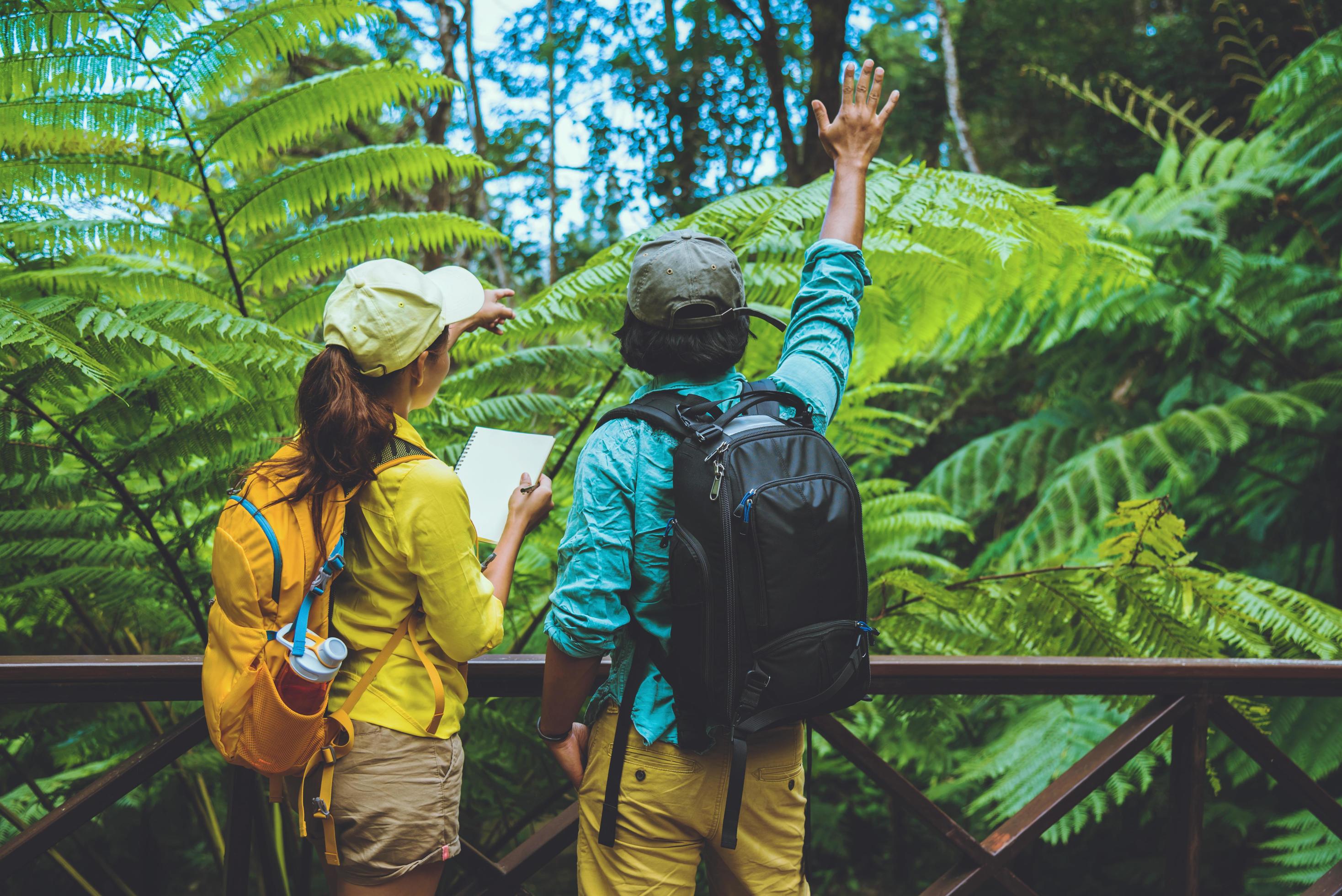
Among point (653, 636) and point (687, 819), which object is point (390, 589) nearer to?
point (653, 636)

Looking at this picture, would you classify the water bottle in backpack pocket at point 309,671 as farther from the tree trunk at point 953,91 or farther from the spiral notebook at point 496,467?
the tree trunk at point 953,91

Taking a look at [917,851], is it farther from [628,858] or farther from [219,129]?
[219,129]

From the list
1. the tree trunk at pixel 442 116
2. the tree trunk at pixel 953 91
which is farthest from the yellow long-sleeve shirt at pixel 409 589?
the tree trunk at pixel 953 91

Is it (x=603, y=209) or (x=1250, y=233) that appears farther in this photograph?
(x=603, y=209)

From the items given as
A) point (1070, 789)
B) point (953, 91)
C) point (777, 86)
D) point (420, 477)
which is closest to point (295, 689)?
point (420, 477)

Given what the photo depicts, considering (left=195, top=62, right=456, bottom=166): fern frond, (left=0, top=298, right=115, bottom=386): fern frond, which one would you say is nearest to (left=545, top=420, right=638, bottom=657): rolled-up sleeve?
(left=0, top=298, right=115, bottom=386): fern frond

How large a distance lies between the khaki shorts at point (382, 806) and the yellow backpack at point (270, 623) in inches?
0.6

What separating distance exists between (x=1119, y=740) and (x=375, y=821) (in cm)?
153

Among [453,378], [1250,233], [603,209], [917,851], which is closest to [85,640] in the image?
[453,378]

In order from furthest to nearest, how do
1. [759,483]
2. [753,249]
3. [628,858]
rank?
[753,249] → [628,858] → [759,483]

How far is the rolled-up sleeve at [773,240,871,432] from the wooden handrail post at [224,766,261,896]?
1167 millimetres

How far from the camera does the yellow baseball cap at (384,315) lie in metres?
1.23

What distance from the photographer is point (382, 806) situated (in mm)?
1195

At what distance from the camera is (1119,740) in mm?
1888
